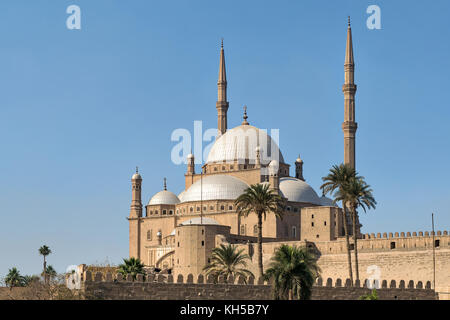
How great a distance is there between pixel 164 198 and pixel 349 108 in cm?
2270

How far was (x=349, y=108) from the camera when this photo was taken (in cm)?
9181

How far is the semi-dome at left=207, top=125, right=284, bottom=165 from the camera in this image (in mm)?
101188

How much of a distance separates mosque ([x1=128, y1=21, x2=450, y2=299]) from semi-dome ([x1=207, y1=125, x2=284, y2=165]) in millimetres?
108

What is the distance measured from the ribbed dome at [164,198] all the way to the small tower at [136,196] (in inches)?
55.5

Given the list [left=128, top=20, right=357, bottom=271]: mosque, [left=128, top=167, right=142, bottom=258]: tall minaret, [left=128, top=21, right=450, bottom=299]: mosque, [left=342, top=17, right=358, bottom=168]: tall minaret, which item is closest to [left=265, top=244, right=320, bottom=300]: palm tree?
[left=128, top=21, right=450, bottom=299]: mosque

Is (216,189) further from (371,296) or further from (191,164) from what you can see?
(371,296)

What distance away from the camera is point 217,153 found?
103 m

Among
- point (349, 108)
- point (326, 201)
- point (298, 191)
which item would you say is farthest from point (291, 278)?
point (326, 201)

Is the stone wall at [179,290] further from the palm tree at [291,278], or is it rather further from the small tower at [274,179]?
the small tower at [274,179]

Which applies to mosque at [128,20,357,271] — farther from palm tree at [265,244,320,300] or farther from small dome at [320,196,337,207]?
palm tree at [265,244,320,300]
